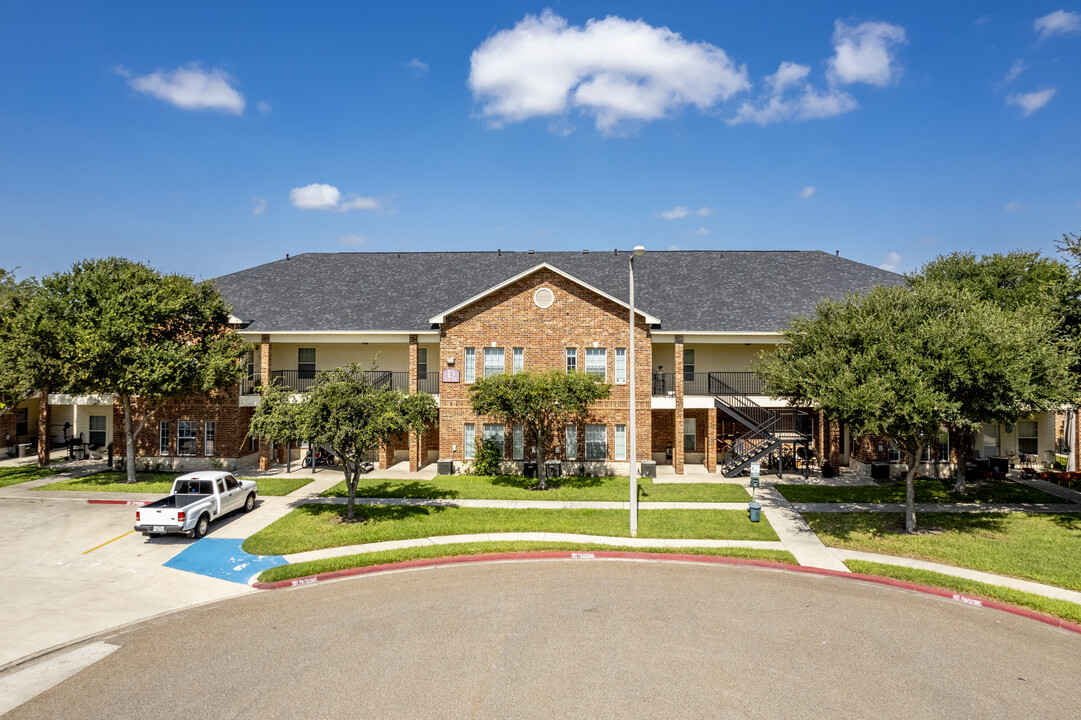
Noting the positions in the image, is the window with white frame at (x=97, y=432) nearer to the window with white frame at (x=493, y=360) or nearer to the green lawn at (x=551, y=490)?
the green lawn at (x=551, y=490)

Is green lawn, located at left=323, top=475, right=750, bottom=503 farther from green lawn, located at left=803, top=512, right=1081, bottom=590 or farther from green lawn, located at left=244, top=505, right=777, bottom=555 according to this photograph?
green lawn, located at left=803, top=512, right=1081, bottom=590

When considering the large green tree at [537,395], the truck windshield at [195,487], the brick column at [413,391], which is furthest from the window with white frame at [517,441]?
the truck windshield at [195,487]

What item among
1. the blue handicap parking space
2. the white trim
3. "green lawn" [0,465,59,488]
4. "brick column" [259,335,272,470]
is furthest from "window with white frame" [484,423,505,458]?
"green lawn" [0,465,59,488]

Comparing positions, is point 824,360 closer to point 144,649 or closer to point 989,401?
point 989,401

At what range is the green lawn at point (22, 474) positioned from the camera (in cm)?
2511

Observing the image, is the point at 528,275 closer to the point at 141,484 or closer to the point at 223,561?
the point at 223,561

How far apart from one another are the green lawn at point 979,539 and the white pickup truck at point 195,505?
19.2 meters

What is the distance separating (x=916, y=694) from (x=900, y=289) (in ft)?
45.9

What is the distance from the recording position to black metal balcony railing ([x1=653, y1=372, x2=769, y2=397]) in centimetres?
2745

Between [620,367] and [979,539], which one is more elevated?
[620,367]

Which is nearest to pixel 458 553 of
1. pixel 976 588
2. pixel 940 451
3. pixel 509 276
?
pixel 976 588

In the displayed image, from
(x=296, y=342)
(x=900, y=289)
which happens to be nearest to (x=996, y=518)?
(x=900, y=289)

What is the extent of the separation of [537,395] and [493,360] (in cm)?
468

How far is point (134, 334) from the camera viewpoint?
22531 millimetres
